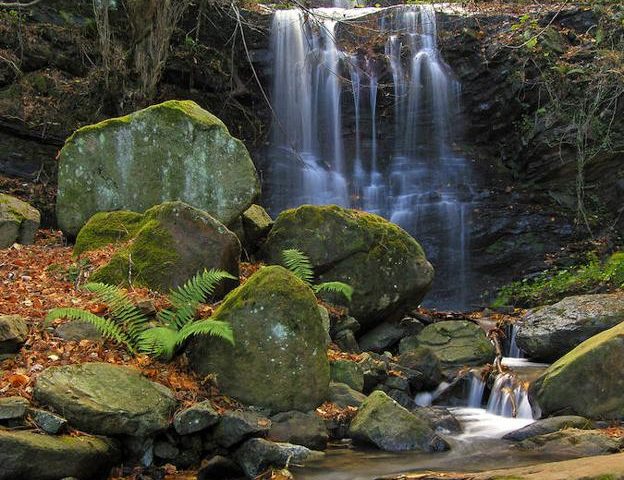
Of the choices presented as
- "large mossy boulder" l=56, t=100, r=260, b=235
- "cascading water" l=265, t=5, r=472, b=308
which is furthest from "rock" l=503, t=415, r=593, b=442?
"cascading water" l=265, t=5, r=472, b=308

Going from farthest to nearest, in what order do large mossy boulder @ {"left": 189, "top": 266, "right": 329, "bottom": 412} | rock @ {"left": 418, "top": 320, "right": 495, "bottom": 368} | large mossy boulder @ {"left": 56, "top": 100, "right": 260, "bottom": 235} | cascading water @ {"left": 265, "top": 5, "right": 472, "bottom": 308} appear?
cascading water @ {"left": 265, "top": 5, "right": 472, "bottom": 308}, rock @ {"left": 418, "top": 320, "right": 495, "bottom": 368}, large mossy boulder @ {"left": 56, "top": 100, "right": 260, "bottom": 235}, large mossy boulder @ {"left": 189, "top": 266, "right": 329, "bottom": 412}

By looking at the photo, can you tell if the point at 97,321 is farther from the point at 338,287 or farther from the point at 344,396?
the point at 338,287

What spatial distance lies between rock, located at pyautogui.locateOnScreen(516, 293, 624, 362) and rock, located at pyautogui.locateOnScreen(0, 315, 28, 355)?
663 cm

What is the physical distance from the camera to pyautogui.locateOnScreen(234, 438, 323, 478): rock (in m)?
4.80

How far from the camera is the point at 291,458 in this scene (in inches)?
195

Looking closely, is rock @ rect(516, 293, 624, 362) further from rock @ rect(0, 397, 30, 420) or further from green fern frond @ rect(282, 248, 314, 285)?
rock @ rect(0, 397, 30, 420)

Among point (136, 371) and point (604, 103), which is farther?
point (604, 103)

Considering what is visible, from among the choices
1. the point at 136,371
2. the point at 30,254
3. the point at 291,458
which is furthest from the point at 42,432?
the point at 30,254

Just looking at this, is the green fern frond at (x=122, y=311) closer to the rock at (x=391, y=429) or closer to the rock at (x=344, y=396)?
the rock at (x=344, y=396)

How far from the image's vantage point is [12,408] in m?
4.15

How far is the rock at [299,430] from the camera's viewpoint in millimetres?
5277

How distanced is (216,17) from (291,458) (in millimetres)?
13522

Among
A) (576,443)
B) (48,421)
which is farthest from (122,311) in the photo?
(576,443)

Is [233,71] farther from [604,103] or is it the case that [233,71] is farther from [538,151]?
[604,103]
